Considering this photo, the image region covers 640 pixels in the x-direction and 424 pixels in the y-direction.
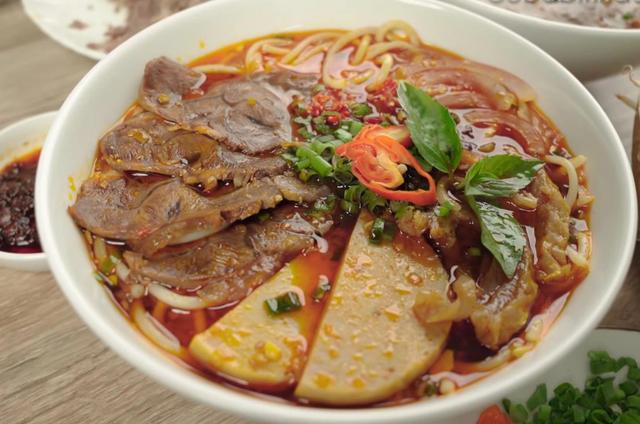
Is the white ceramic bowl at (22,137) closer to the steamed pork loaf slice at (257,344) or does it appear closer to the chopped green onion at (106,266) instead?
the chopped green onion at (106,266)

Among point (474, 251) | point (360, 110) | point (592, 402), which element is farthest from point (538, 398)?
point (360, 110)

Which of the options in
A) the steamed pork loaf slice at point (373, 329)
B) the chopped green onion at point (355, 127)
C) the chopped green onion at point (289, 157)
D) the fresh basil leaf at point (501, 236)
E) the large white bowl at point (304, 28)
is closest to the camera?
the large white bowl at point (304, 28)

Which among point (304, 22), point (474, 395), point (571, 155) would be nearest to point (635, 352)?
point (571, 155)

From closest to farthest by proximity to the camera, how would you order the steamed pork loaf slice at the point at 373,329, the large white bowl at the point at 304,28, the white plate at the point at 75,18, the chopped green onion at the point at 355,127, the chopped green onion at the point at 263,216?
the large white bowl at the point at 304,28, the steamed pork loaf slice at the point at 373,329, the chopped green onion at the point at 263,216, the chopped green onion at the point at 355,127, the white plate at the point at 75,18

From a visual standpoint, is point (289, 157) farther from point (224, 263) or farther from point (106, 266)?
point (106, 266)

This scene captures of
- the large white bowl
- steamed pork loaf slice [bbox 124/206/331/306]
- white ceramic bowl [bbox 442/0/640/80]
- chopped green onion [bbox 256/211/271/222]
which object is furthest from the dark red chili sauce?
white ceramic bowl [bbox 442/0/640/80]

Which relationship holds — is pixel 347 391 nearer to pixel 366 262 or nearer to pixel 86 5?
pixel 366 262

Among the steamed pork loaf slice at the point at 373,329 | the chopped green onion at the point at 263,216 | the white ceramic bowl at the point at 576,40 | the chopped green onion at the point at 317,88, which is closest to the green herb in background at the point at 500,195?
the steamed pork loaf slice at the point at 373,329
